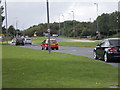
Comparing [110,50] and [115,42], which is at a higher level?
[115,42]

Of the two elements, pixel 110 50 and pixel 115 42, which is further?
pixel 115 42

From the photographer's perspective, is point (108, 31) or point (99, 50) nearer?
point (99, 50)

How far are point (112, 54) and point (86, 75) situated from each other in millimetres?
6893

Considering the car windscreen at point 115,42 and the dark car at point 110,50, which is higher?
the car windscreen at point 115,42

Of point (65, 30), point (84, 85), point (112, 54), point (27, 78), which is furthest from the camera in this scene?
point (65, 30)

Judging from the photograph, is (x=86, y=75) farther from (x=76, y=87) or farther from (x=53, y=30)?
(x=53, y=30)

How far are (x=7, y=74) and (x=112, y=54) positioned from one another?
8167mm

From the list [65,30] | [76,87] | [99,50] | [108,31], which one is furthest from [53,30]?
[76,87]

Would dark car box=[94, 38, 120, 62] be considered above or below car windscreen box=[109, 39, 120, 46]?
below

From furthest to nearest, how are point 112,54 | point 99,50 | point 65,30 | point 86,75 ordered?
1. point 65,30
2. point 99,50
3. point 112,54
4. point 86,75

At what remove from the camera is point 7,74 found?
12.7 m

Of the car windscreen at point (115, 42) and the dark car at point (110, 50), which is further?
the car windscreen at point (115, 42)

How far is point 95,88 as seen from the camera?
9.30m

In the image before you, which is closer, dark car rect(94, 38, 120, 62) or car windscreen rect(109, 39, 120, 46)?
dark car rect(94, 38, 120, 62)
